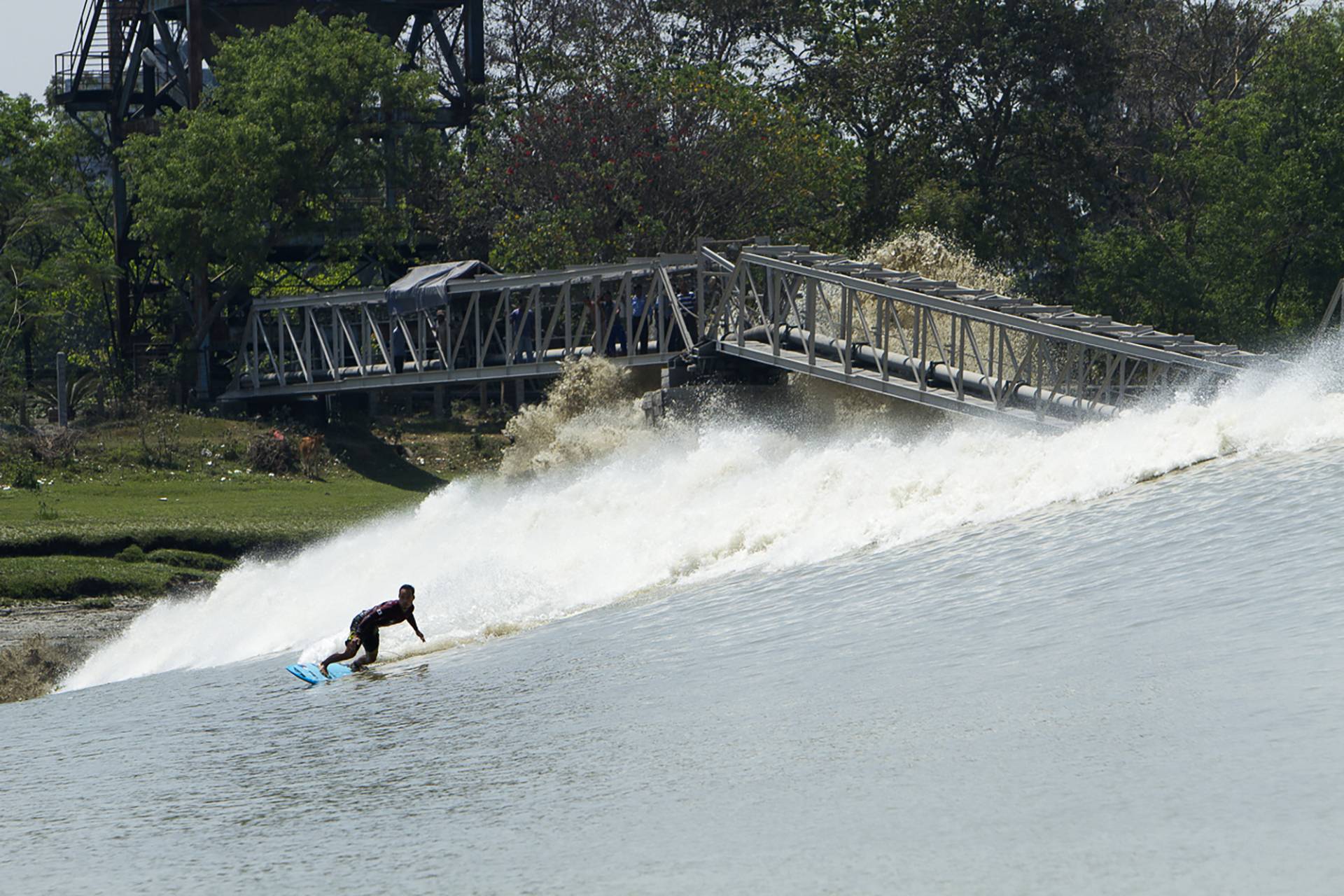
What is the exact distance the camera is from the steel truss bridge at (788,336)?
25953 millimetres

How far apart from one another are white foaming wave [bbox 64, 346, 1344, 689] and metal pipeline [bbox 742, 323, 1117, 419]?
66cm

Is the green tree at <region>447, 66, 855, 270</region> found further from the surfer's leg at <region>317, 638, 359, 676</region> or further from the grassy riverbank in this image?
the surfer's leg at <region>317, 638, 359, 676</region>

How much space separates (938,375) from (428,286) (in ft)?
55.5

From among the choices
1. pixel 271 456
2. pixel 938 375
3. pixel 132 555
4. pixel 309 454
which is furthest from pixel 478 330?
pixel 938 375

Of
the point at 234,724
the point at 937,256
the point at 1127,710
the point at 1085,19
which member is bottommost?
the point at 234,724

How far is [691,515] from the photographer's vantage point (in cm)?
2667

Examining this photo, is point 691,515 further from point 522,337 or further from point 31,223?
point 31,223

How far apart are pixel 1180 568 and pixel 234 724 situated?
29.4ft

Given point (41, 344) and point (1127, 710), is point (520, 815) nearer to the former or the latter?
point (1127, 710)

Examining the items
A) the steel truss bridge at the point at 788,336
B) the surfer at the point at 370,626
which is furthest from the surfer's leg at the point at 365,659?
the steel truss bridge at the point at 788,336

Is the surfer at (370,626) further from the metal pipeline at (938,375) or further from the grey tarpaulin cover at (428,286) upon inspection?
the grey tarpaulin cover at (428,286)

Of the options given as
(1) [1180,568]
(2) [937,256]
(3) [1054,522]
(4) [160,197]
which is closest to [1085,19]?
(2) [937,256]

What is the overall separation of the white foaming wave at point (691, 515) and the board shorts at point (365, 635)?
0.30 m

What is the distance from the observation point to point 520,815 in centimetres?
1218
